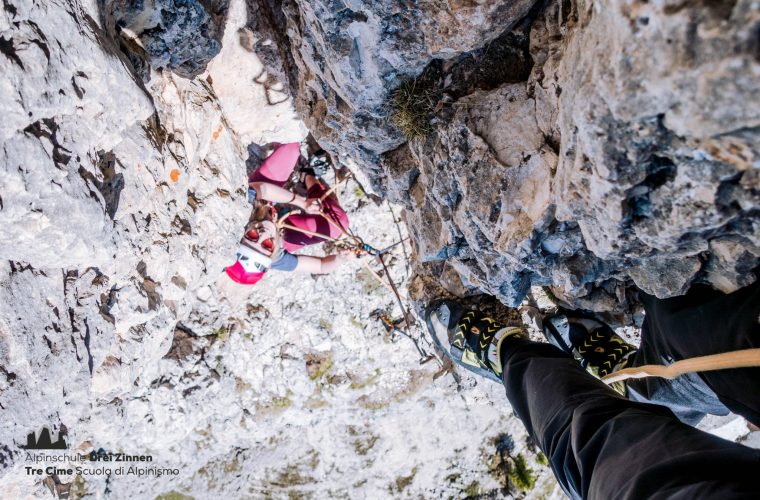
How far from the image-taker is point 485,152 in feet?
9.57

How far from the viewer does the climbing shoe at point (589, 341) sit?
4.40m

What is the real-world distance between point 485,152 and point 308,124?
6.91 feet

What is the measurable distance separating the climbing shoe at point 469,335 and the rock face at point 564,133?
2.50 feet

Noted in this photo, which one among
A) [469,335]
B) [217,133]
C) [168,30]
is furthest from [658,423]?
[217,133]

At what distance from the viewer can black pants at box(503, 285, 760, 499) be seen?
183cm

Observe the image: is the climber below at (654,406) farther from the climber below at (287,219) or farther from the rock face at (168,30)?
the rock face at (168,30)

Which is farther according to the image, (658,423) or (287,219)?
(287,219)

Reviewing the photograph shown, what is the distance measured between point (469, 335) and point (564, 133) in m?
3.03

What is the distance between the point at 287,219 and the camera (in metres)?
5.62

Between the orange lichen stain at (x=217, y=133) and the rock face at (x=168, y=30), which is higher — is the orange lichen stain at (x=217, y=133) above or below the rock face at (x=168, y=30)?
above

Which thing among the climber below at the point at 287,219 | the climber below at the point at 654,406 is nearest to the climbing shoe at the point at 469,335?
the climber below at the point at 654,406

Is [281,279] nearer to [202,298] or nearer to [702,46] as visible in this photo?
[202,298]

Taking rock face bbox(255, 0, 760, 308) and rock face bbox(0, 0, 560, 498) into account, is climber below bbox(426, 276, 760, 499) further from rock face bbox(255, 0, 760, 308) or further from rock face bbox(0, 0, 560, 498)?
rock face bbox(0, 0, 560, 498)

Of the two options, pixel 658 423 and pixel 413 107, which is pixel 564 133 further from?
pixel 658 423
